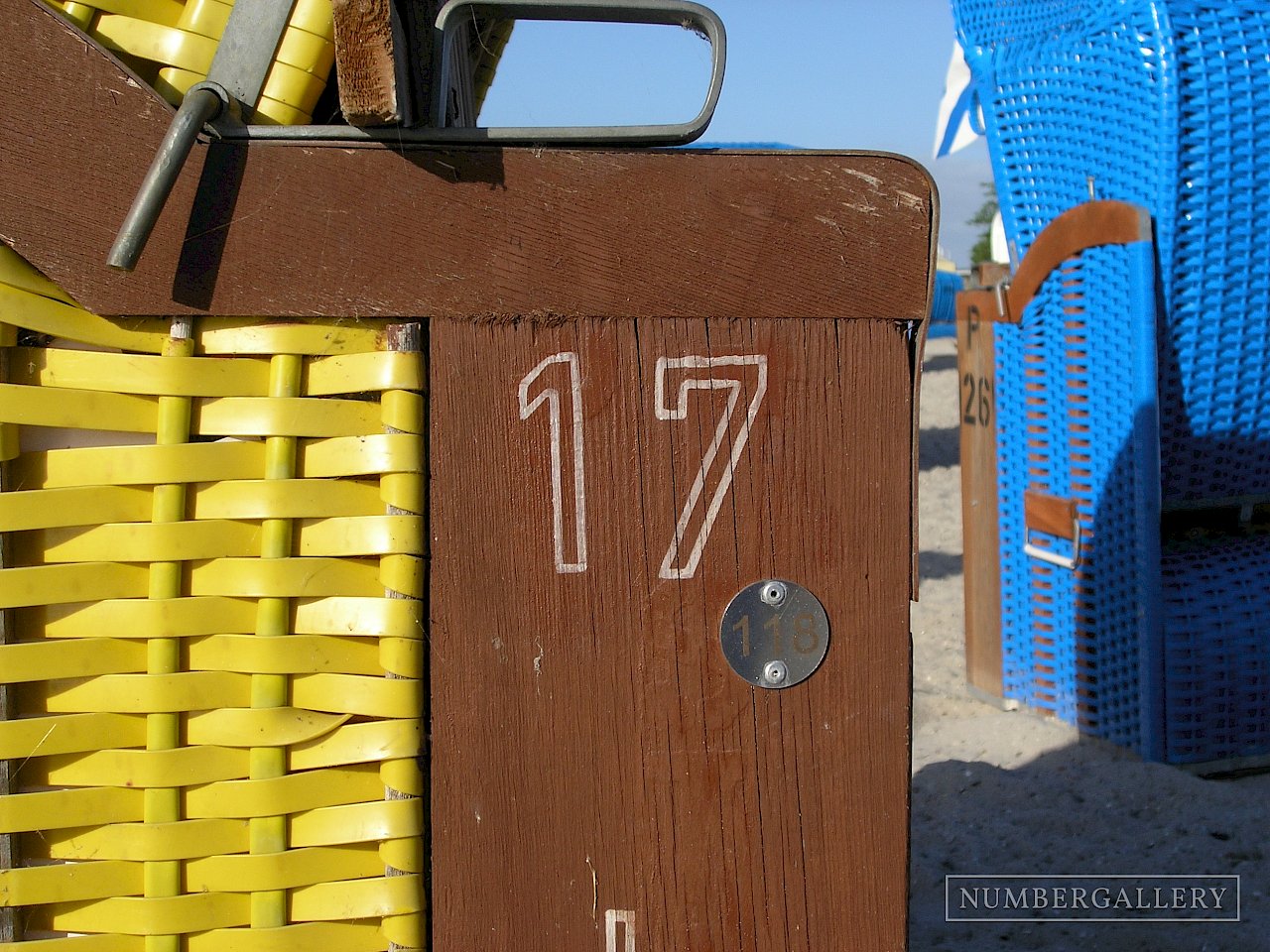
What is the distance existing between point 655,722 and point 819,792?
0.68 ft

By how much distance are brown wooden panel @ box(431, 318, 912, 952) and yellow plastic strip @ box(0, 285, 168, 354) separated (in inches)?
12.6

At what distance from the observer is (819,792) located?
4.29 ft

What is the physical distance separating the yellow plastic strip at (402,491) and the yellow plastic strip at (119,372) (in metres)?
0.21

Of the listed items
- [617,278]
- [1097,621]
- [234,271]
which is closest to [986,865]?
[1097,621]

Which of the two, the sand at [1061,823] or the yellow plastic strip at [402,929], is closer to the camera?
the yellow plastic strip at [402,929]

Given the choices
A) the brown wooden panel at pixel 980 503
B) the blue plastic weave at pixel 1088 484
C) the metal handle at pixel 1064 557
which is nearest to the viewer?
the blue plastic weave at pixel 1088 484

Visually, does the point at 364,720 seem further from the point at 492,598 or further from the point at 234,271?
the point at 234,271

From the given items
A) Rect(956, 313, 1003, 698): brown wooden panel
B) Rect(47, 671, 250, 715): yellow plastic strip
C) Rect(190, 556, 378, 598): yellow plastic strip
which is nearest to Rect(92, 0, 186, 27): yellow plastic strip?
Rect(190, 556, 378, 598): yellow plastic strip

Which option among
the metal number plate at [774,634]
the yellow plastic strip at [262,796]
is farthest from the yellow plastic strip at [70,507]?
the metal number plate at [774,634]

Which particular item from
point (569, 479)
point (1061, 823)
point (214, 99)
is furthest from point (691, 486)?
point (1061, 823)

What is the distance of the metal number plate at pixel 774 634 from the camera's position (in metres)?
1.29

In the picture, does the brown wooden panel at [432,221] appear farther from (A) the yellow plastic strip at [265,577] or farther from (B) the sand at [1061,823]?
(B) the sand at [1061,823]

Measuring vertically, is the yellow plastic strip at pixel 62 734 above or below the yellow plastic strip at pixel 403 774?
above

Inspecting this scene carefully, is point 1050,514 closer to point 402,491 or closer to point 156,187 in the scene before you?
point 402,491
